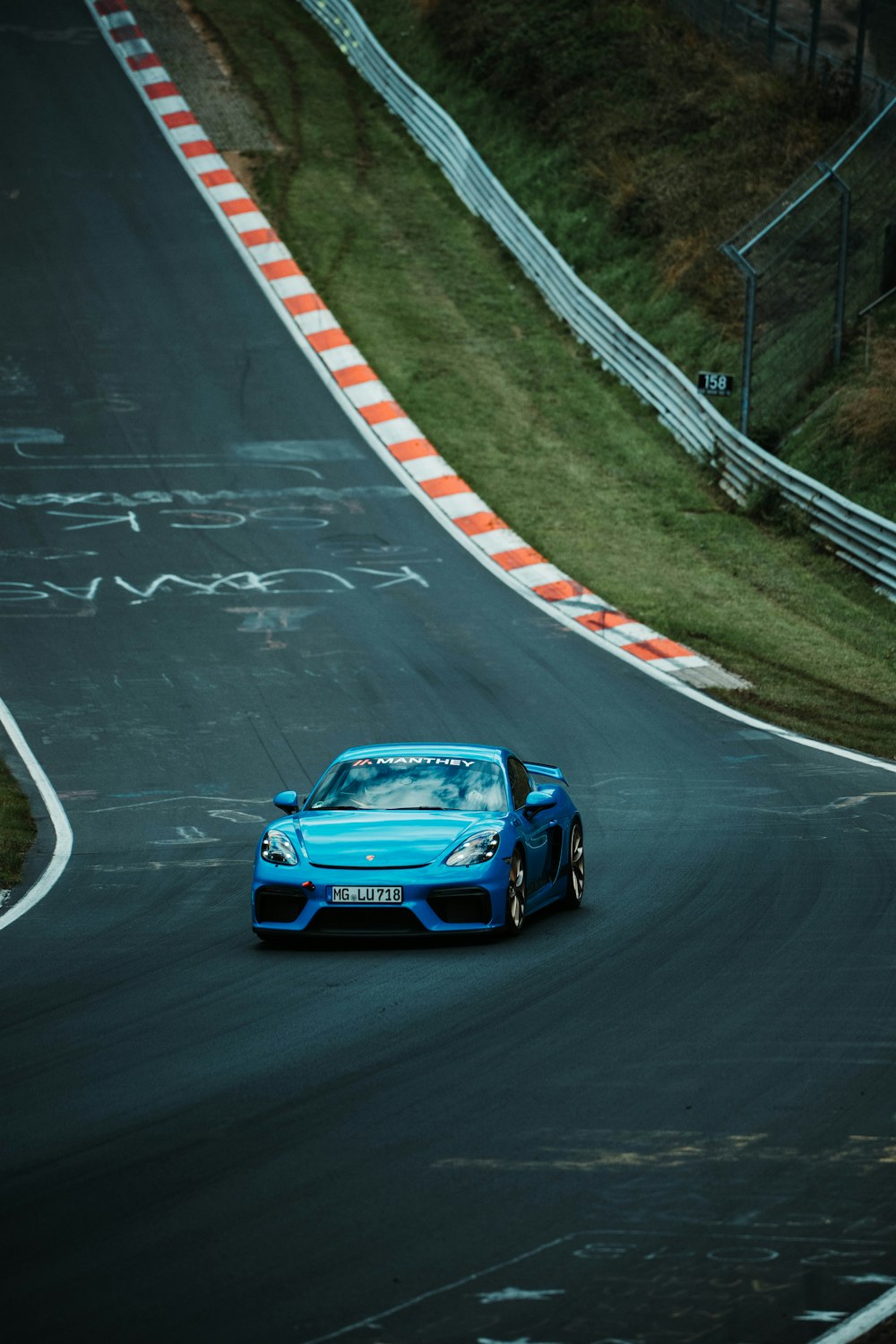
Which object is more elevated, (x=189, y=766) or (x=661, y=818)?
(x=661, y=818)

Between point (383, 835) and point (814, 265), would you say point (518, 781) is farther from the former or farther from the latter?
point (814, 265)

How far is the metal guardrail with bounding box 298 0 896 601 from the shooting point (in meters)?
26.7

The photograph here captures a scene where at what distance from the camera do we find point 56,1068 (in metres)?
8.21

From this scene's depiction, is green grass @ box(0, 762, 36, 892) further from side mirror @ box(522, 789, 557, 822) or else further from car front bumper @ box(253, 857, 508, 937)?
side mirror @ box(522, 789, 557, 822)

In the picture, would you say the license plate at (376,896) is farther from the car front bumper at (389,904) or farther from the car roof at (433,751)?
the car roof at (433,751)

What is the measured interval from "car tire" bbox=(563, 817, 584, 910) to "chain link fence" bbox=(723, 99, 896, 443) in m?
17.5

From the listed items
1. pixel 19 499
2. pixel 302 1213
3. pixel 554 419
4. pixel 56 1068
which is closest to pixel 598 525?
pixel 554 419

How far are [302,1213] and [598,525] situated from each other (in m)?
22.9

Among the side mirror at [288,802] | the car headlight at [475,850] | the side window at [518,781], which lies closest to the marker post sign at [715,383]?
the side window at [518,781]

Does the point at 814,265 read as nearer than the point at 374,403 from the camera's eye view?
Yes

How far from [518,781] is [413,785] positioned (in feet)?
2.72

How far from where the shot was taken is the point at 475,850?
37.3 feet

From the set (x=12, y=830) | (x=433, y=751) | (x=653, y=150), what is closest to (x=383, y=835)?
(x=433, y=751)

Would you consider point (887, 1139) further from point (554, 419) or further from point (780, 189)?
point (780, 189)
